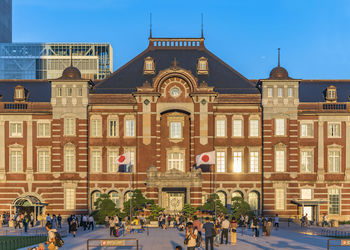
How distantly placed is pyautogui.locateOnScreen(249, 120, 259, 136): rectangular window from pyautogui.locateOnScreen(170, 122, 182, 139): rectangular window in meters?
7.98

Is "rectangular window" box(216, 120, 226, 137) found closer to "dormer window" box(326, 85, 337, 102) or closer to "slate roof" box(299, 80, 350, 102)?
"slate roof" box(299, 80, 350, 102)

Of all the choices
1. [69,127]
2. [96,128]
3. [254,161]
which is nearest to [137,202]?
[96,128]

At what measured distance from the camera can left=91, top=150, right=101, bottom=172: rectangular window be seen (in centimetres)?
5769

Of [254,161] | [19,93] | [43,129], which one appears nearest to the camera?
[254,161]

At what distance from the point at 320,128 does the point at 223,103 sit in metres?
11.3

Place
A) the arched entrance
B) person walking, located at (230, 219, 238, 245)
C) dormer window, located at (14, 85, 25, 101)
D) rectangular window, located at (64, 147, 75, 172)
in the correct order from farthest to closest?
dormer window, located at (14, 85, 25, 101), the arched entrance, rectangular window, located at (64, 147, 75, 172), person walking, located at (230, 219, 238, 245)

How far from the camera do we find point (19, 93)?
58938mm

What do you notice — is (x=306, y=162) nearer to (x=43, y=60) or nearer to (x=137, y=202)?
(x=137, y=202)

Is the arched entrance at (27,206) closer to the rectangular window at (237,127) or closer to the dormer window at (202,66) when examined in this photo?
the rectangular window at (237,127)

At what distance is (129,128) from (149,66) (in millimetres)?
7857

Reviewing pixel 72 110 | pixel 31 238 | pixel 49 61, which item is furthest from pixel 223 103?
pixel 49 61

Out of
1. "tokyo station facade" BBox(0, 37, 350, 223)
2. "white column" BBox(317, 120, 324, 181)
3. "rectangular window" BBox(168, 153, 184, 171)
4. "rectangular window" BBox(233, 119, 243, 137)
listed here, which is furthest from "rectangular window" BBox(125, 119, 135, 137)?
"white column" BBox(317, 120, 324, 181)

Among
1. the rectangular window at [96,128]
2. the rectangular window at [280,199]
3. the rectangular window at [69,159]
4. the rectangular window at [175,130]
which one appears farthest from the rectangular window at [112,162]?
the rectangular window at [280,199]

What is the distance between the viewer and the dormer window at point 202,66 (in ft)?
197
